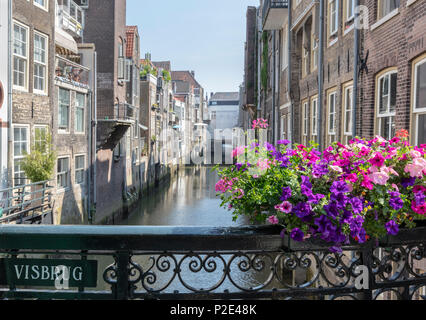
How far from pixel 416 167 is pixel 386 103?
224 inches

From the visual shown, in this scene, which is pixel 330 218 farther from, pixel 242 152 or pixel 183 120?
pixel 183 120

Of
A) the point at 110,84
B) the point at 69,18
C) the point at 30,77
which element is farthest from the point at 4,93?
the point at 110,84

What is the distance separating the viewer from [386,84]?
7.75m

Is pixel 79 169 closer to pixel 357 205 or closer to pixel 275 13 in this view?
pixel 275 13

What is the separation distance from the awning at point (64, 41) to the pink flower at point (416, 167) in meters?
16.1

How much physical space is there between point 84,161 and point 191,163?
4481cm

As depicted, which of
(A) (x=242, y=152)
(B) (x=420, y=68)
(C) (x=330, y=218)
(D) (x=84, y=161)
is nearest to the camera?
(C) (x=330, y=218)

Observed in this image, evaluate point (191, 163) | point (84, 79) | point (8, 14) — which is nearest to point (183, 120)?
point (191, 163)

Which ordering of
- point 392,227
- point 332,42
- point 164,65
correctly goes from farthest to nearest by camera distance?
point 164,65 < point 332,42 < point 392,227

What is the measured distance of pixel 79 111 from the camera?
1828 cm

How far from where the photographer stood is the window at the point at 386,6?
7401 mm

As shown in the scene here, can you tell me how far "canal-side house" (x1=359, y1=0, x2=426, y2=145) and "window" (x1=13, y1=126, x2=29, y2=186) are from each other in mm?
10000

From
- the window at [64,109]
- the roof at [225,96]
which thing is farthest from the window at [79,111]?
the roof at [225,96]

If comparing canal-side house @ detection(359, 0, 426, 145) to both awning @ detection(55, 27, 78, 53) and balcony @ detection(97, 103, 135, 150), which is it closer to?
awning @ detection(55, 27, 78, 53)
